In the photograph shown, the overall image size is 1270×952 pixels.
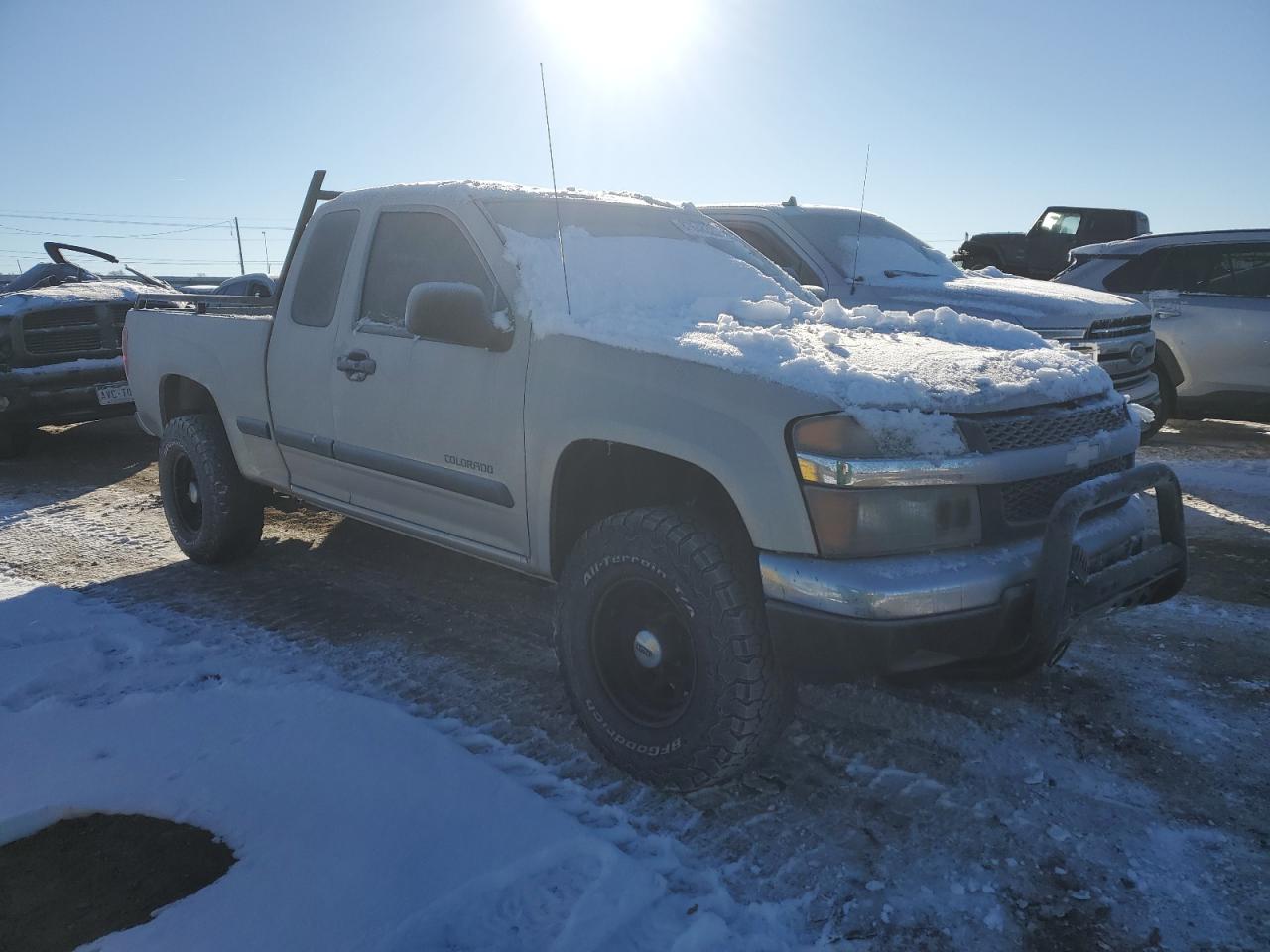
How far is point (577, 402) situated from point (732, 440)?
604 millimetres

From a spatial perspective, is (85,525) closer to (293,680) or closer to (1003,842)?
(293,680)

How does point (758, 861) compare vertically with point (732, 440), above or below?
below

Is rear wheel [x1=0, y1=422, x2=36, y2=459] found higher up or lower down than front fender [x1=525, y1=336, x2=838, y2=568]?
lower down

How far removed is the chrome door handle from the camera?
141 inches

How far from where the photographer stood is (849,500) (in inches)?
88.0

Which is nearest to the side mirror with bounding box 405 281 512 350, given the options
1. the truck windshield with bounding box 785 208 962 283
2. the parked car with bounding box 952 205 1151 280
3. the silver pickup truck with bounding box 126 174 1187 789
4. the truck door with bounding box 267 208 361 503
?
the silver pickup truck with bounding box 126 174 1187 789

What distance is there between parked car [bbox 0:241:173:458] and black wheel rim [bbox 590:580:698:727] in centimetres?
654

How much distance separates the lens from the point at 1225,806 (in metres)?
2.55

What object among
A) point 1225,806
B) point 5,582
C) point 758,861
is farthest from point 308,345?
point 1225,806

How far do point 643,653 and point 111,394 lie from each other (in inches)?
263

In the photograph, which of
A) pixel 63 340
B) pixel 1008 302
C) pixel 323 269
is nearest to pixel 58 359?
pixel 63 340

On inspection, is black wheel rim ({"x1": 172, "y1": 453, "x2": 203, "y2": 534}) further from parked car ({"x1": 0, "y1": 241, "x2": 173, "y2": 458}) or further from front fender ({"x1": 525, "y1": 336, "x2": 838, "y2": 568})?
parked car ({"x1": 0, "y1": 241, "x2": 173, "y2": 458})

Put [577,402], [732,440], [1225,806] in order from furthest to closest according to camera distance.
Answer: [577,402] < [1225,806] < [732,440]

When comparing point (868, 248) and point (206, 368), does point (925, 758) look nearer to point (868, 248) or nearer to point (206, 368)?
point (206, 368)
